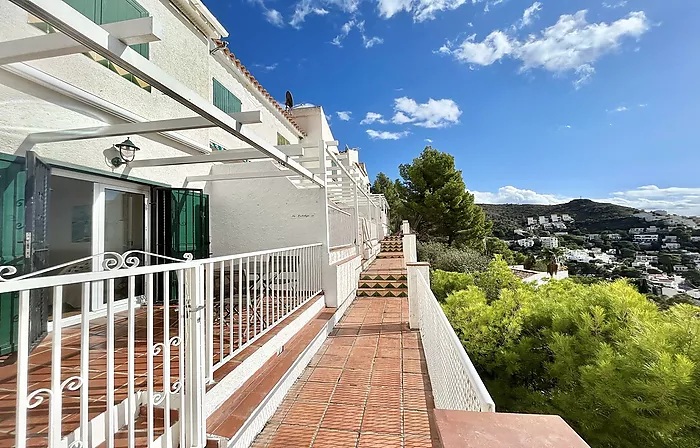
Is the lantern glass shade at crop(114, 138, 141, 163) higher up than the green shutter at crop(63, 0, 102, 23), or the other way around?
the green shutter at crop(63, 0, 102, 23)

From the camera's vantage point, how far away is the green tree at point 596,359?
3.26 m

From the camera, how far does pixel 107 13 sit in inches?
210

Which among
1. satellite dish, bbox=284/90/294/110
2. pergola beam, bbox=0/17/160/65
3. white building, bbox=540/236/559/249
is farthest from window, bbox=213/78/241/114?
white building, bbox=540/236/559/249

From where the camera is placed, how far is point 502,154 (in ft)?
113

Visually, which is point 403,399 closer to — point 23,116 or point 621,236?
point 23,116

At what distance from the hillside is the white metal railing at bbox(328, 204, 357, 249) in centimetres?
1889

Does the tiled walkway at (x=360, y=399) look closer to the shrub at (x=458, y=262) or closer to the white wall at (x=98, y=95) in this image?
the white wall at (x=98, y=95)

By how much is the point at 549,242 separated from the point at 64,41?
138 ft

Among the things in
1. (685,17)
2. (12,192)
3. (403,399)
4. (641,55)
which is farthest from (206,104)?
(641,55)

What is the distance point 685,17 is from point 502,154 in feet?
74.0

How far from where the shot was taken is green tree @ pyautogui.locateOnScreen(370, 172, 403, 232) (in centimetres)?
3519

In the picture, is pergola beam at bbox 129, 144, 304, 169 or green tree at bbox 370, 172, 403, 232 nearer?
pergola beam at bbox 129, 144, 304, 169

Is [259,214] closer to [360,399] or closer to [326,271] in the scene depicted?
[326,271]

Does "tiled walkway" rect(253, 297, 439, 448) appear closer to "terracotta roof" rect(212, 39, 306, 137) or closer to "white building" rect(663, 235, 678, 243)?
"terracotta roof" rect(212, 39, 306, 137)
